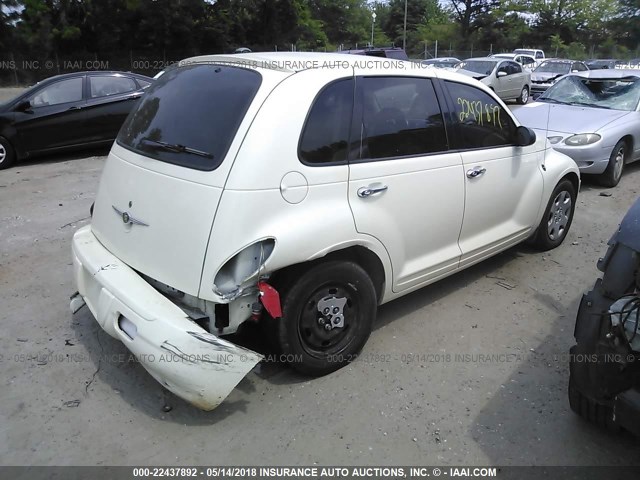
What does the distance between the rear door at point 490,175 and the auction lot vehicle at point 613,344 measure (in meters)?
1.29

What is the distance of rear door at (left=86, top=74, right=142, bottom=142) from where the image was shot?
942 cm

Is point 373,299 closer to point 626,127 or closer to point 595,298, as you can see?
point 595,298

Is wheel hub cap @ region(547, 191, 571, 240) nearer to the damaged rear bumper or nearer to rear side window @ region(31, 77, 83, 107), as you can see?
the damaged rear bumper

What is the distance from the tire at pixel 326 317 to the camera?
9.92ft

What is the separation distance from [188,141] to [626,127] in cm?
681

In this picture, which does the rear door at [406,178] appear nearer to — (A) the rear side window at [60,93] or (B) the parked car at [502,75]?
(A) the rear side window at [60,93]

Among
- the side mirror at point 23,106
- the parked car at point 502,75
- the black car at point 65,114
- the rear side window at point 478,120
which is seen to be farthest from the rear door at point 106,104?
the parked car at point 502,75

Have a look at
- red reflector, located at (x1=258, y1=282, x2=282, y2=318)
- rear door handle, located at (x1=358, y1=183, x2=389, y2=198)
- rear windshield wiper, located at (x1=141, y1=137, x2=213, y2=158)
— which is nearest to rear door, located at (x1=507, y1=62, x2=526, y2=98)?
rear door handle, located at (x1=358, y1=183, x2=389, y2=198)

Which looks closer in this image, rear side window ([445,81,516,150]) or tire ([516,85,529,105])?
rear side window ([445,81,516,150])

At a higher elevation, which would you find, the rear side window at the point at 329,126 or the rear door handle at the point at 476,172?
the rear side window at the point at 329,126

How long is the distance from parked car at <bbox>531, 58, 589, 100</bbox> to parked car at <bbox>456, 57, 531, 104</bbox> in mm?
2168

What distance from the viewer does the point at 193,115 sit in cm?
317

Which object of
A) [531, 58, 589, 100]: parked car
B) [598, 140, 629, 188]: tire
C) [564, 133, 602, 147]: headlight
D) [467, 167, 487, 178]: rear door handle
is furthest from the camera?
[531, 58, 589, 100]: parked car

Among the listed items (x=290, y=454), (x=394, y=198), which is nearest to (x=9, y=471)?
(x=290, y=454)
